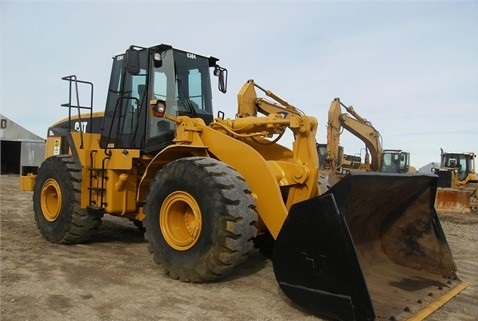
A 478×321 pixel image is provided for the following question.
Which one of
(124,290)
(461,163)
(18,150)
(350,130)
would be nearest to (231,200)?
(124,290)

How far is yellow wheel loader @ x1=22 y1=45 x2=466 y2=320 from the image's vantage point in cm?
358

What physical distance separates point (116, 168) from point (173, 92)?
1.24 m

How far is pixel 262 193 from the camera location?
4512 millimetres

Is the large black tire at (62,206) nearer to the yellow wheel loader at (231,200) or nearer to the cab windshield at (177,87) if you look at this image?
the yellow wheel loader at (231,200)

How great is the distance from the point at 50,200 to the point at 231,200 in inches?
155

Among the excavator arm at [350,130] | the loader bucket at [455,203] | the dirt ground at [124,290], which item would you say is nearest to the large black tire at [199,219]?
the dirt ground at [124,290]

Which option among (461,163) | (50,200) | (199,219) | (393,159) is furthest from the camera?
(393,159)

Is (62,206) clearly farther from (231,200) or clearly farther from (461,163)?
(461,163)

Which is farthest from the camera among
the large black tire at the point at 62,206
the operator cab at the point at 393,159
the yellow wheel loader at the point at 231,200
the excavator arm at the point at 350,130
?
the operator cab at the point at 393,159

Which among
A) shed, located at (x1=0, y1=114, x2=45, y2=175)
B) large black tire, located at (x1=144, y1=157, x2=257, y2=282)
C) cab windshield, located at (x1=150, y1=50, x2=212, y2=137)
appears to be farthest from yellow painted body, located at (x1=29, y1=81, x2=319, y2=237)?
shed, located at (x1=0, y1=114, x2=45, y2=175)

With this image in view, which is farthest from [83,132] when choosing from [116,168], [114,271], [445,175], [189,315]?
[445,175]

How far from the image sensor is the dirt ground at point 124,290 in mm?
3756

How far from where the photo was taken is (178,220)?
193 inches

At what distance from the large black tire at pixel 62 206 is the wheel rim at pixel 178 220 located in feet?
6.42
